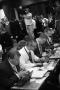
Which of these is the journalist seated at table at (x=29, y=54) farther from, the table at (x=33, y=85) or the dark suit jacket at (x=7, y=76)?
the dark suit jacket at (x=7, y=76)

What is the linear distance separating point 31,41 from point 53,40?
4.75 ft

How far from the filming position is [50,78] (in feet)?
9.07

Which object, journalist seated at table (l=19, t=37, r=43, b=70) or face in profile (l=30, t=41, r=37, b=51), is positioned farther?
face in profile (l=30, t=41, r=37, b=51)

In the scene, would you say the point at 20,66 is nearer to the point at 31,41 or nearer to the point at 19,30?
the point at 31,41

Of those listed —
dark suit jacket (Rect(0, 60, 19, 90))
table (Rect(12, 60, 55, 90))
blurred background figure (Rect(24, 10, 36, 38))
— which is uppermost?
dark suit jacket (Rect(0, 60, 19, 90))

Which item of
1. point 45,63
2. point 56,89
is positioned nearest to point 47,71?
point 45,63

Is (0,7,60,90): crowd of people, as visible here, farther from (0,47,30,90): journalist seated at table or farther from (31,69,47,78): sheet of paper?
(31,69,47,78): sheet of paper

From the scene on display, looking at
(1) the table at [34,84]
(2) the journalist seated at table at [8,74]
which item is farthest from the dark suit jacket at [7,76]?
(1) the table at [34,84]

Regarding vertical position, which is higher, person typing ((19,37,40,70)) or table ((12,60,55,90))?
table ((12,60,55,90))

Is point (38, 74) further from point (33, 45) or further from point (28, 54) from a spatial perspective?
point (33, 45)

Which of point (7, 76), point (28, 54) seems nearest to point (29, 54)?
point (28, 54)

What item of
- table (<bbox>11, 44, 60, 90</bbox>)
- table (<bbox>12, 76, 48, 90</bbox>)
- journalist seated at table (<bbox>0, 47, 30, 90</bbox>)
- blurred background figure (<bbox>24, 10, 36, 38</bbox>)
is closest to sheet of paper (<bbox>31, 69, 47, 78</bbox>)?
table (<bbox>11, 44, 60, 90</bbox>)

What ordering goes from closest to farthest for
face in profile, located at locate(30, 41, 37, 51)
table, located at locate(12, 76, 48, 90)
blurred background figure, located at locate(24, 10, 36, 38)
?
table, located at locate(12, 76, 48, 90) → face in profile, located at locate(30, 41, 37, 51) → blurred background figure, located at locate(24, 10, 36, 38)

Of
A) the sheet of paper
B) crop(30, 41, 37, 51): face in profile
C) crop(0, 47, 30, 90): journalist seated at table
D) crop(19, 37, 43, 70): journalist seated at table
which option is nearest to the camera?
crop(0, 47, 30, 90): journalist seated at table
